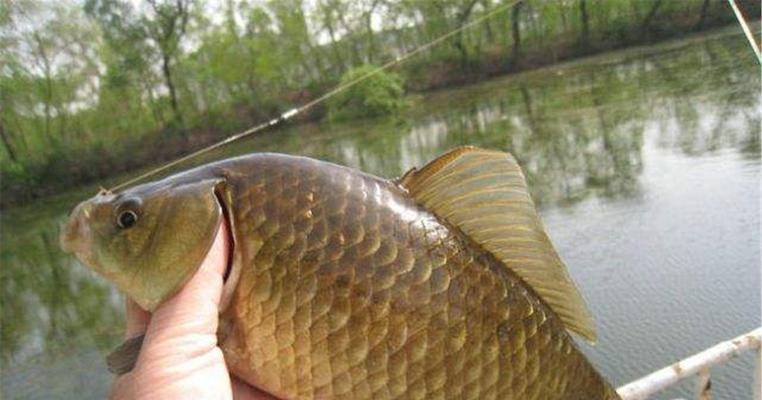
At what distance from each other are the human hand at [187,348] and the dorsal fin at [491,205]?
0.49 meters

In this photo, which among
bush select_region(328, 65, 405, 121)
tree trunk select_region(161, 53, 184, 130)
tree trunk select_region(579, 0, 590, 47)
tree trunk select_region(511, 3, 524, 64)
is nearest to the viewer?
bush select_region(328, 65, 405, 121)

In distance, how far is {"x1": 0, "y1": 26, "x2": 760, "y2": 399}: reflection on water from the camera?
6.89 meters

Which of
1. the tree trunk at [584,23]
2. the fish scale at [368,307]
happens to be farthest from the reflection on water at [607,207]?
the tree trunk at [584,23]

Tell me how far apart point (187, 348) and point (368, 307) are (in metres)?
0.39

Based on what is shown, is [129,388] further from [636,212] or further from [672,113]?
[672,113]

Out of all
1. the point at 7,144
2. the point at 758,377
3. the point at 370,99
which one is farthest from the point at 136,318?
the point at 7,144

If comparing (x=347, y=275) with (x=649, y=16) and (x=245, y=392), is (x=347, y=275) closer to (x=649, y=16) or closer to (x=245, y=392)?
(x=245, y=392)

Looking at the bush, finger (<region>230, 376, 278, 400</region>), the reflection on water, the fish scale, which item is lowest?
the reflection on water

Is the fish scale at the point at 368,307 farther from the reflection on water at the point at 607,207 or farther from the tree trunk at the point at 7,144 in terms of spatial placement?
the tree trunk at the point at 7,144

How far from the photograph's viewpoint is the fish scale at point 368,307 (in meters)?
1.38

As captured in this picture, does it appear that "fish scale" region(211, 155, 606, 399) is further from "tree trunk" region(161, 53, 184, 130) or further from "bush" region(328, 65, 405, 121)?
"tree trunk" region(161, 53, 184, 130)

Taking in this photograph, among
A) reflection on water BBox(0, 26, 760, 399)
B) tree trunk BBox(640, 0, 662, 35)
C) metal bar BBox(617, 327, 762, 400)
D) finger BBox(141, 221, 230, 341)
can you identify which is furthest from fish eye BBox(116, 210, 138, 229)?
tree trunk BBox(640, 0, 662, 35)

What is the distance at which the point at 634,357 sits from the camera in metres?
6.21

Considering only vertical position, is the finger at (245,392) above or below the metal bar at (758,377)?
above
